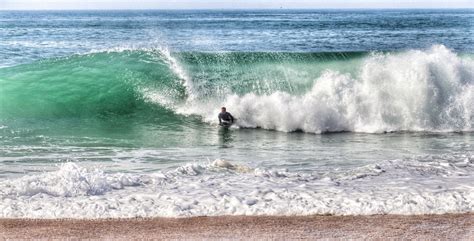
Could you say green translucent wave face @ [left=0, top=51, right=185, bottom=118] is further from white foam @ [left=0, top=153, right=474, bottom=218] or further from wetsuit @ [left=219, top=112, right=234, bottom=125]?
white foam @ [left=0, top=153, right=474, bottom=218]

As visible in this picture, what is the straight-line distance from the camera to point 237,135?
1370cm

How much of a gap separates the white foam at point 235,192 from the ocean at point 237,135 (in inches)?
1.0

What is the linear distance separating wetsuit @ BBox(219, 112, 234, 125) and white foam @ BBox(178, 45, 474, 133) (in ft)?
0.81

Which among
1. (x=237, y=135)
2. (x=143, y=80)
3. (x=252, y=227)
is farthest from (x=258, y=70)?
(x=252, y=227)

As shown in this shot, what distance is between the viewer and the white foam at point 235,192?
744 cm

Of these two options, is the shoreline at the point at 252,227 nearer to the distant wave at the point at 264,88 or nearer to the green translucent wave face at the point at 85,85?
the distant wave at the point at 264,88

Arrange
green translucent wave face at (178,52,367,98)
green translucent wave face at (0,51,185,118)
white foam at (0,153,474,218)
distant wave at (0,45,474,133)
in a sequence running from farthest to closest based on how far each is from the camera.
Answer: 1. green translucent wave face at (178,52,367,98)
2. green translucent wave face at (0,51,185,118)
3. distant wave at (0,45,474,133)
4. white foam at (0,153,474,218)

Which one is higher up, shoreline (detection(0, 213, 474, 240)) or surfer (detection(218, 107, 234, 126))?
shoreline (detection(0, 213, 474, 240))

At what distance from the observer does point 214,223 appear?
702cm

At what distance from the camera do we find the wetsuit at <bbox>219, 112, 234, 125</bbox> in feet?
47.8

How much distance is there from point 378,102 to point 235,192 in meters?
8.17

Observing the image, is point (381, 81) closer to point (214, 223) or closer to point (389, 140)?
point (389, 140)

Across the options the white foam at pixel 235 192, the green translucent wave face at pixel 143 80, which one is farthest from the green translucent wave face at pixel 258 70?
the white foam at pixel 235 192

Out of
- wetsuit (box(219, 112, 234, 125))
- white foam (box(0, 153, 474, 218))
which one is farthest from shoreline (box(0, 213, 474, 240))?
wetsuit (box(219, 112, 234, 125))
